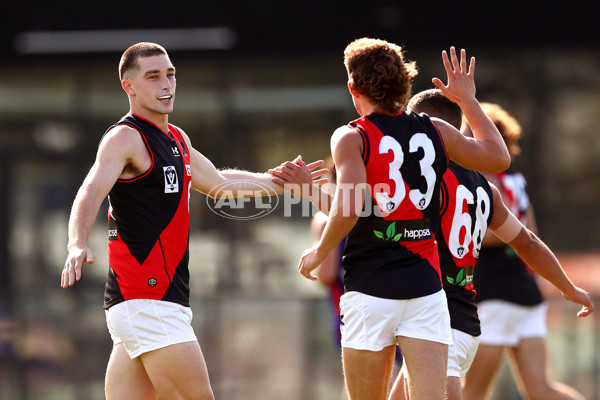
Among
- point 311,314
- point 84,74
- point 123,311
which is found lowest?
point 311,314

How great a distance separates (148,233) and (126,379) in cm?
71

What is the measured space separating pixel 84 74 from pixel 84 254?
7.15m

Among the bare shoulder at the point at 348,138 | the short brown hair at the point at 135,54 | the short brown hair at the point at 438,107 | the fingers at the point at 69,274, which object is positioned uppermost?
the short brown hair at the point at 135,54

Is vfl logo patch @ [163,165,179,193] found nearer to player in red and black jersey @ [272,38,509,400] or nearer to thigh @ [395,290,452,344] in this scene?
player in red and black jersey @ [272,38,509,400]

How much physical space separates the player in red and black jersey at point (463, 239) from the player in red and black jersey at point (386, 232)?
1.63 feet

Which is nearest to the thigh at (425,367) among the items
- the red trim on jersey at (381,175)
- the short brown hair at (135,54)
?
the red trim on jersey at (381,175)

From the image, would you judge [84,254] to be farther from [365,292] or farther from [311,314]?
[311,314]

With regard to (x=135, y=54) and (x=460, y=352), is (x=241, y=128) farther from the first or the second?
(x=460, y=352)

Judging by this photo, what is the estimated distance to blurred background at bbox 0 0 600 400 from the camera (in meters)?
10.1

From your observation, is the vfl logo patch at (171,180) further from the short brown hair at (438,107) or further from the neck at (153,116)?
the short brown hair at (438,107)

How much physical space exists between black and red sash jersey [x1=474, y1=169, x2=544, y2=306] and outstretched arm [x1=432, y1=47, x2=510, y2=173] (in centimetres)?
203

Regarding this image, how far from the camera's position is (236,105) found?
10531mm

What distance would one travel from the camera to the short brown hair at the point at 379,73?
12.9ft

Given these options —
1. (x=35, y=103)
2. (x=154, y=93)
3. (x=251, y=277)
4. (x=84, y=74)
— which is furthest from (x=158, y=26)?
(x=154, y=93)
